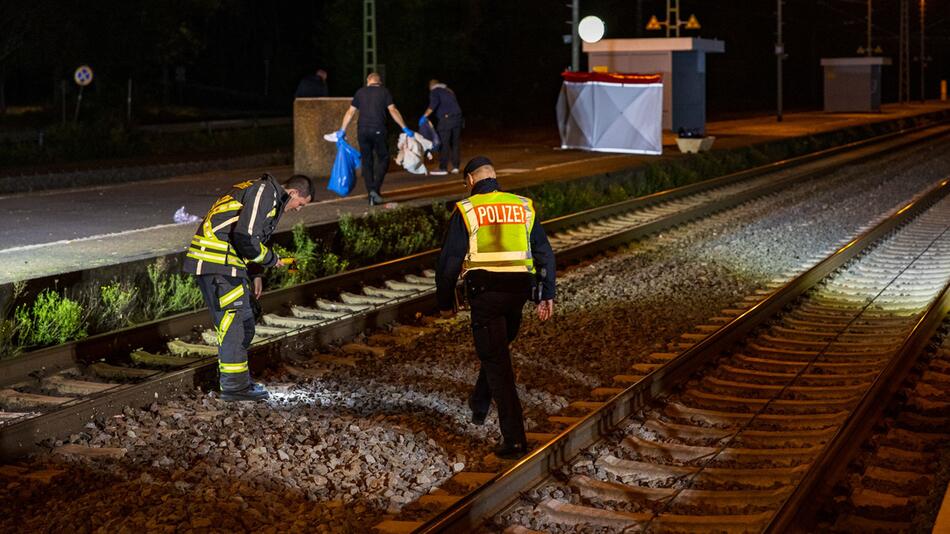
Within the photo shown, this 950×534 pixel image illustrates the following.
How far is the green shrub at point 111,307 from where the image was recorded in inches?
453

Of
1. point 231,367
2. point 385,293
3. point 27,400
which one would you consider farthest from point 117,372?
point 385,293

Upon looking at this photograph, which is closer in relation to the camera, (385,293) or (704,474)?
(704,474)

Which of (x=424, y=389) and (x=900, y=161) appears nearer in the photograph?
(x=424, y=389)

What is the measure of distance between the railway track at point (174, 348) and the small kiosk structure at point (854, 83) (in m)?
46.4

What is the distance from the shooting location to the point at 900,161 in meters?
32.8

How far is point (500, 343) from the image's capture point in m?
7.36

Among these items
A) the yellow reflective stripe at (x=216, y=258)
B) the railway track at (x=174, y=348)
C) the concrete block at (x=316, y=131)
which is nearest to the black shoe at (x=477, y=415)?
the yellow reflective stripe at (x=216, y=258)

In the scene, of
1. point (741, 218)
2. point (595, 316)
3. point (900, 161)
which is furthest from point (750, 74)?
point (595, 316)

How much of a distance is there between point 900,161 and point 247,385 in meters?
27.2

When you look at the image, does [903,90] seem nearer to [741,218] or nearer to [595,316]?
[741,218]

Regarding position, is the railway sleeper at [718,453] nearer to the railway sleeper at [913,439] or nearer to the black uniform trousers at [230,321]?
the railway sleeper at [913,439]

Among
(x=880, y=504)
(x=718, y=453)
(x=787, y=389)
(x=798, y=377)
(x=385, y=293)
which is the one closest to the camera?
(x=880, y=504)

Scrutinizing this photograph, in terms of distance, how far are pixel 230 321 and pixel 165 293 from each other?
4.12m

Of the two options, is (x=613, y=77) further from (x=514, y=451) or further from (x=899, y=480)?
(x=899, y=480)
